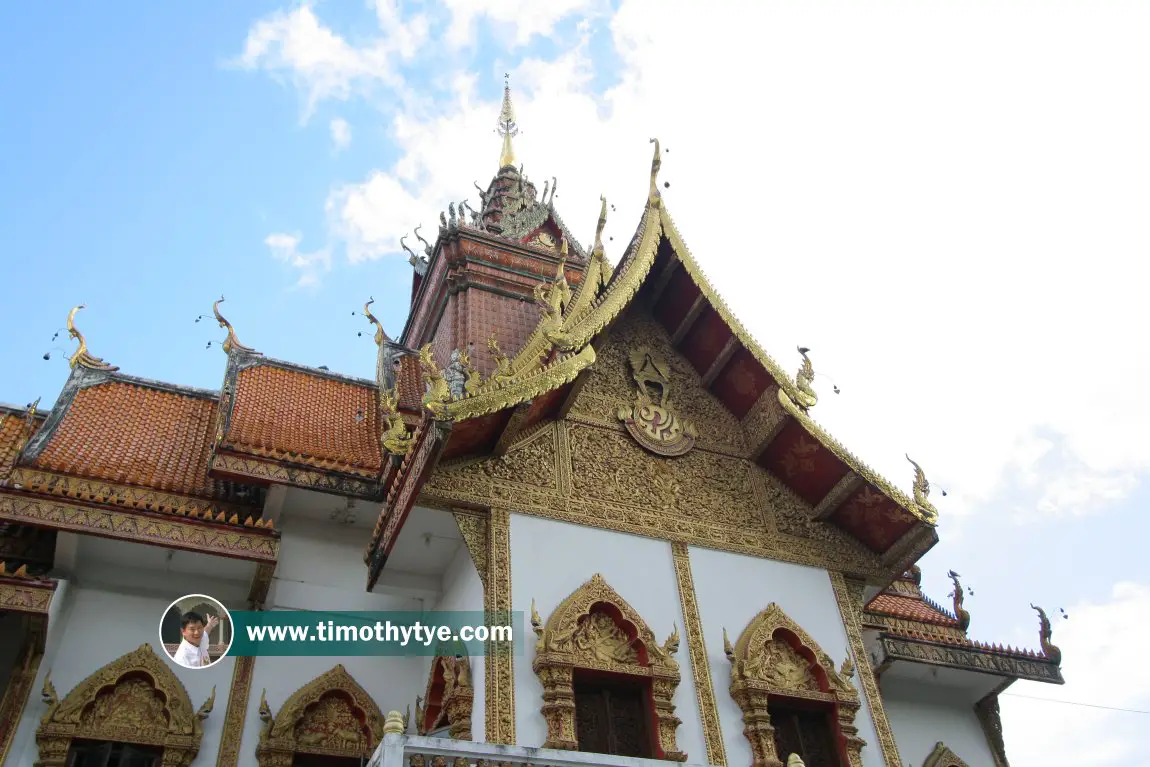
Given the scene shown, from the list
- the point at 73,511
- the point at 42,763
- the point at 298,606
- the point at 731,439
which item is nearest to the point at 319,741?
the point at 298,606

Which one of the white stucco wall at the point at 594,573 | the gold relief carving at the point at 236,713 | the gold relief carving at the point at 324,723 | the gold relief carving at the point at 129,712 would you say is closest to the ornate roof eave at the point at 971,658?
the white stucco wall at the point at 594,573

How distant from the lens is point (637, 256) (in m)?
7.26

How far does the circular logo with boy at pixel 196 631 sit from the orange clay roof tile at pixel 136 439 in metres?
0.77

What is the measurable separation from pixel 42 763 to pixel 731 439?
191 inches

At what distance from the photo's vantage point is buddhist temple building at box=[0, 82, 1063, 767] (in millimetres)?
5652

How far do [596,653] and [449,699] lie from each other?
0.86 m

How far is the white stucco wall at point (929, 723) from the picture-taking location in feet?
26.5

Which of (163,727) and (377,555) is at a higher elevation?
(377,555)

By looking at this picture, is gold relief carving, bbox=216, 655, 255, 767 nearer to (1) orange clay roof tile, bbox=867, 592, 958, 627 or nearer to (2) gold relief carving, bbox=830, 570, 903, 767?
(2) gold relief carving, bbox=830, 570, 903, 767

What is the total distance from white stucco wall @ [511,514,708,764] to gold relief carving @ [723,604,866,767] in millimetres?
233

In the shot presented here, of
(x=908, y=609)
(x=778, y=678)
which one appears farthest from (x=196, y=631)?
(x=908, y=609)

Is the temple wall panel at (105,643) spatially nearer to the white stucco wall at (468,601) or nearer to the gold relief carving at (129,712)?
the gold relief carving at (129,712)

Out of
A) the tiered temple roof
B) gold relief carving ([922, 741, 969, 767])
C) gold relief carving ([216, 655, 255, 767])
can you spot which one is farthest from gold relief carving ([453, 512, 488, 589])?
gold relief carving ([922, 741, 969, 767])

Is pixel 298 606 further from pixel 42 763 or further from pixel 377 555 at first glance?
pixel 42 763
